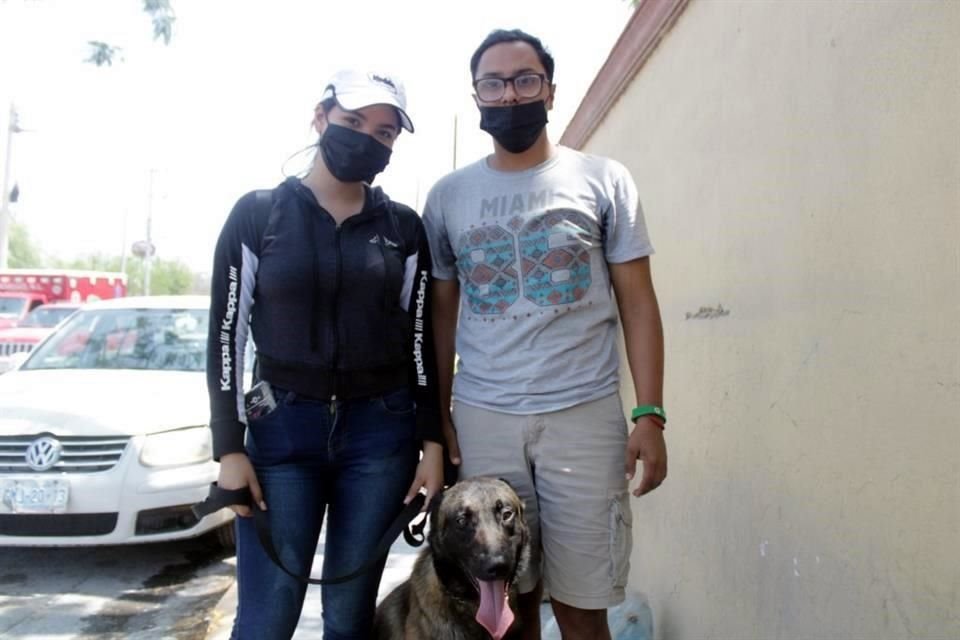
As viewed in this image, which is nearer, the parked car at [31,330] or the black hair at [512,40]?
the black hair at [512,40]

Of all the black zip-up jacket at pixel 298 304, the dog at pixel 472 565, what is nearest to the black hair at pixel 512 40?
the black zip-up jacket at pixel 298 304

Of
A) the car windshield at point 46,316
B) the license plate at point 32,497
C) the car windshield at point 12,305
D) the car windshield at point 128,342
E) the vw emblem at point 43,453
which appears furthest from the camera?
the car windshield at point 12,305

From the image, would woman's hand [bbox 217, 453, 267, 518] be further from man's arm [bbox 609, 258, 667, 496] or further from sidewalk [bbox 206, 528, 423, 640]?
sidewalk [bbox 206, 528, 423, 640]

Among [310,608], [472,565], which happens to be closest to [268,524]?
[472,565]

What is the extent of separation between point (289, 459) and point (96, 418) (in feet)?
10.6

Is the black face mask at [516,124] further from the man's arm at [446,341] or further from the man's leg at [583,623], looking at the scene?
the man's leg at [583,623]

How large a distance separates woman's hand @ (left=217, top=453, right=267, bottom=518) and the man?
631 millimetres

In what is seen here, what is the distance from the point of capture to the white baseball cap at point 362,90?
252cm

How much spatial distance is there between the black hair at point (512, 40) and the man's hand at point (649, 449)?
111 centimetres

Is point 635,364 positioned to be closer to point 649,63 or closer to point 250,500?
point 250,500

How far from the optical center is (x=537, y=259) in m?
2.48

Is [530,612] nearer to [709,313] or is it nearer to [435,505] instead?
[435,505]

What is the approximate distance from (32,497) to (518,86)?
3.89 metres

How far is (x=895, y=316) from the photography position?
6.44 ft
